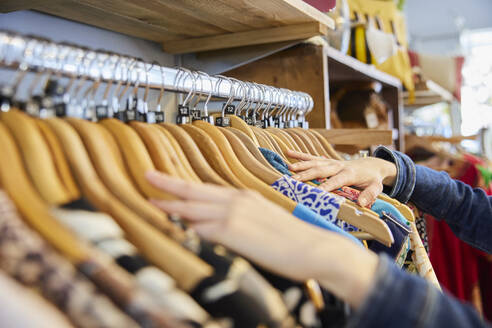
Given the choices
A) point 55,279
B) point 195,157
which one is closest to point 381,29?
point 195,157

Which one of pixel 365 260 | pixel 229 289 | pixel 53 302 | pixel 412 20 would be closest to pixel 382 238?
pixel 365 260

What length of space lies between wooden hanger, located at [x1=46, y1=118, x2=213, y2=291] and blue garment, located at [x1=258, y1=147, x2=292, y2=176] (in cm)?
37

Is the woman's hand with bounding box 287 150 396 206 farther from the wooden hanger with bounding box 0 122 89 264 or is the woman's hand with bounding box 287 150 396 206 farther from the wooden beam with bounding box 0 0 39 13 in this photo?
the wooden beam with bounding box 0 0 39 13

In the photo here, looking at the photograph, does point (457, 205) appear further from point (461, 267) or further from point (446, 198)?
point (461, 267)

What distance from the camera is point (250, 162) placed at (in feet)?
2.49

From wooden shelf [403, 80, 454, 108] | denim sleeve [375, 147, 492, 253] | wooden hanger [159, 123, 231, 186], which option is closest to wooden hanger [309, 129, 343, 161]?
denim sleeve [375, 147, 492, 253]

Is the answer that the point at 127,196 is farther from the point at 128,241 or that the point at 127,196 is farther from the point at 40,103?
the point at 40,103

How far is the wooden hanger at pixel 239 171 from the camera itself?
2.16ft

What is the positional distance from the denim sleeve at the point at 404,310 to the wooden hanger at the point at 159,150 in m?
0.29

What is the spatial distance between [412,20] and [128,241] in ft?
26.0

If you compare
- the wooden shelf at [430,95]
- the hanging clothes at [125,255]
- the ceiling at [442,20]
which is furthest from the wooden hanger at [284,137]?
the ceiling at [442,20]

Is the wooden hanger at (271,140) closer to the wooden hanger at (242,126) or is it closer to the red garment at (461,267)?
the wooden hanger at (242,126)

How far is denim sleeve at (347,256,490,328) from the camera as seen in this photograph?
1.45ft

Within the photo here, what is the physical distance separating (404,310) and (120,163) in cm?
37
